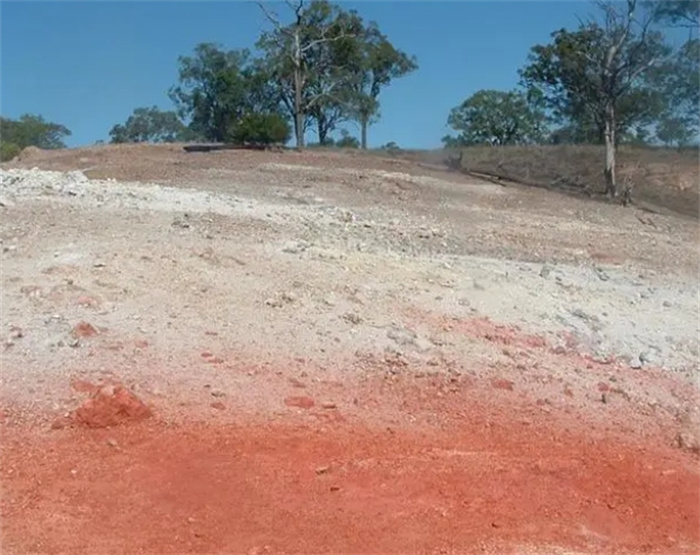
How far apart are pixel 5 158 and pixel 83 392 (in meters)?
18.4

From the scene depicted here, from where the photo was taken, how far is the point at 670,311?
8.42m

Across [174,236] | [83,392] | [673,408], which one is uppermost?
[174,236]

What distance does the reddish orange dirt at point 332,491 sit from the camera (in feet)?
14.4

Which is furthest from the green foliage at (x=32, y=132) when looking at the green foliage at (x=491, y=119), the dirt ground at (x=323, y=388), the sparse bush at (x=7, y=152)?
the dirt ground at (x=323, y=388)

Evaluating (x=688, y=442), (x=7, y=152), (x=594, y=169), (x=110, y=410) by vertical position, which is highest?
(x=7, y=152)

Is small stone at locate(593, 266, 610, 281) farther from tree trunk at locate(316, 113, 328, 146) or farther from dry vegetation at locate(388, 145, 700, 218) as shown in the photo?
tree trunk at locate(316, 113, 328, 146)

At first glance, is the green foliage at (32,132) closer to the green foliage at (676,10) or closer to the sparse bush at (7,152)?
the sparse bush at (7,152)

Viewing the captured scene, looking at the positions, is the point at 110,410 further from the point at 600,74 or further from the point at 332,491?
the point at 600,74

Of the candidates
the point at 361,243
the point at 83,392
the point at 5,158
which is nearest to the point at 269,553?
the point at 83,392

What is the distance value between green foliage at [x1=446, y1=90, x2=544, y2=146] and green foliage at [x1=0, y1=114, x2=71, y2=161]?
14.0m

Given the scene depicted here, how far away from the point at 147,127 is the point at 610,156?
28.7 metres

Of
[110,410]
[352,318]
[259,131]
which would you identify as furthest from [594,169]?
[110,410]

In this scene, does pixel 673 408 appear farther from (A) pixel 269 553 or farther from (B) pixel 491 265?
(A) pixel 269 553

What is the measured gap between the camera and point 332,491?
4.83m
